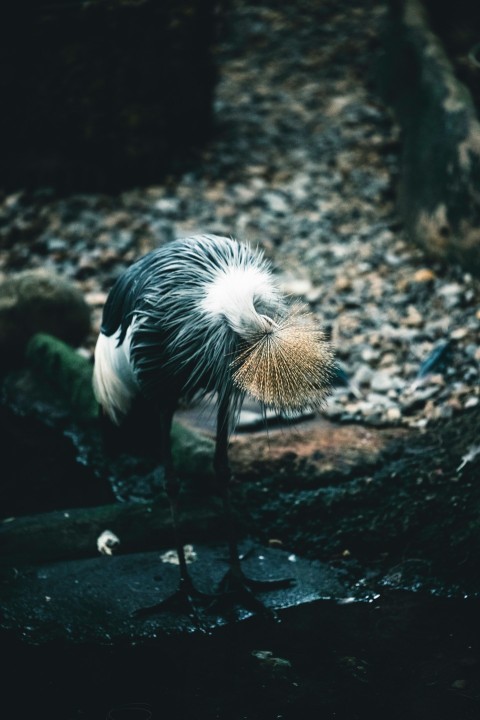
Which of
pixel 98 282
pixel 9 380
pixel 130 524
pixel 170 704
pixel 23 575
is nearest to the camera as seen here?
pixel 170 704

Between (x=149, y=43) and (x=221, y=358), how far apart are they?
3.97 meters

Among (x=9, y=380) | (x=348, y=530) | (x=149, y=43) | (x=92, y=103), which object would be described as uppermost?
(x=149, y=43)

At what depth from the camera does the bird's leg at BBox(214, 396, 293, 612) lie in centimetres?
318

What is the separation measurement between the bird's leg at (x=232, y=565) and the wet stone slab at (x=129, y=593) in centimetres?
3

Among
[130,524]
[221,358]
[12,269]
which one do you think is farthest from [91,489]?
[12,269]

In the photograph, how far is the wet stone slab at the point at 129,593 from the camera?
3076 mm

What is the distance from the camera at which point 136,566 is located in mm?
3410

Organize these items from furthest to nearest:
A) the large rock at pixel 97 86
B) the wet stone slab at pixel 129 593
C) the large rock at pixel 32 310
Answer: the large rock at pixel 97 86, the large rock at pixel 32 310, the wet stone slab at pixel 129 593

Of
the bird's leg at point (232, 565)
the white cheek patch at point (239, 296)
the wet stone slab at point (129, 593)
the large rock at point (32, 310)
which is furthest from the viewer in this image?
the large rock at point (32, 310)

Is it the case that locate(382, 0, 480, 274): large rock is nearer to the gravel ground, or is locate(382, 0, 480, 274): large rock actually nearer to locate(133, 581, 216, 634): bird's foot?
the gravel ground

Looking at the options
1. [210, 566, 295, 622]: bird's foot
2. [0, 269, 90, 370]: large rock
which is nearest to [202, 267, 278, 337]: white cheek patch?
[210, 566, 295, 622]: bird's foot

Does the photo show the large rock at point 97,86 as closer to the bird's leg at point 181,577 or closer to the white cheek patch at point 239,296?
the bird's leg at point 181,577

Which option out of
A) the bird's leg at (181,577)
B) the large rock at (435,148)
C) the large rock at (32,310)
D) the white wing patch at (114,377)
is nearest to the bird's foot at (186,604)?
the bird's leg at (181,577)

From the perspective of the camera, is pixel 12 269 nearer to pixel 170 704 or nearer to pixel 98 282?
A: pixel 98 282
